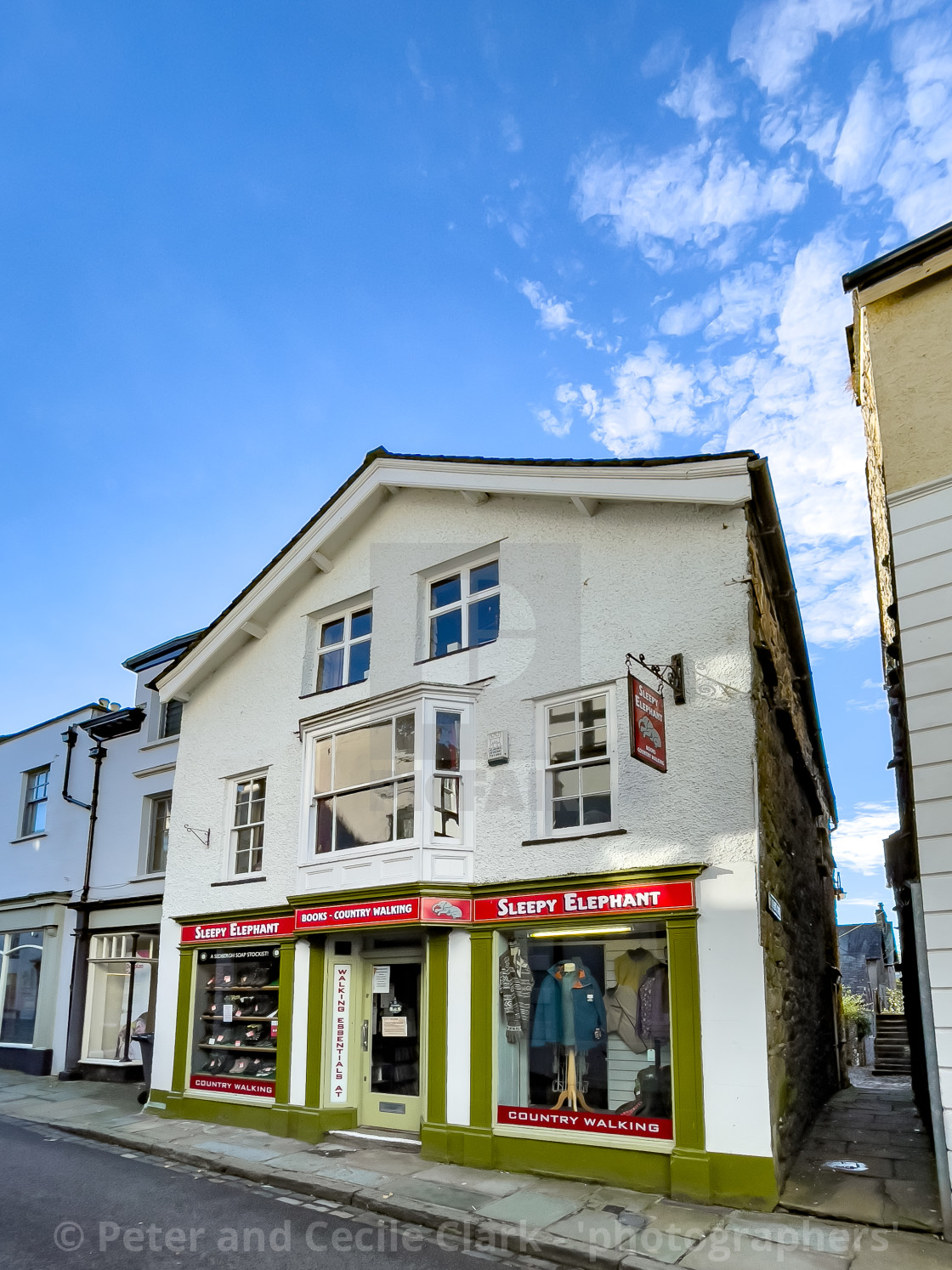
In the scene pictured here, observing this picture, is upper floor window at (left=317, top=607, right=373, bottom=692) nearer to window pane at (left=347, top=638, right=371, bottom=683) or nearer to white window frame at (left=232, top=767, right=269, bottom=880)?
window pane at (left=347, top=638, right=371, bottom=683)

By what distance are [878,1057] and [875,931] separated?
33.5 metres

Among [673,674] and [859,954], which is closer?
[673,674]

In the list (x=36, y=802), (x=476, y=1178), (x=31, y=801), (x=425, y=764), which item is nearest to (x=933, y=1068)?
(x=476, y=1178)

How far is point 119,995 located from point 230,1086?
5976 mm

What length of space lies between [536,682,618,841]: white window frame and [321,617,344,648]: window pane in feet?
13.9

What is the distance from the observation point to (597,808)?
35.6ft

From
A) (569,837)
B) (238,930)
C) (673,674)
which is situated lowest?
(238,930)

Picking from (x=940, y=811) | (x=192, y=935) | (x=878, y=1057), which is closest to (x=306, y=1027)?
(x=192, y=935)

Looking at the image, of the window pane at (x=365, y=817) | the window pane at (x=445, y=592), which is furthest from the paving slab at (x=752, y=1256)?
the window pane at (x=445, y=592)

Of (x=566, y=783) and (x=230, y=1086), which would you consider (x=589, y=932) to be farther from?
(x=230, y=1086)

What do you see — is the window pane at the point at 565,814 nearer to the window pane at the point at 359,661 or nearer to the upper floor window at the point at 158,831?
Result: the window pane at the point at 359,661

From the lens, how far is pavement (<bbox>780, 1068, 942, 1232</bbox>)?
8414 millimetres

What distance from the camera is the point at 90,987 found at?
18812mm

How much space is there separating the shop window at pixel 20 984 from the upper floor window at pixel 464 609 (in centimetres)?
1288
